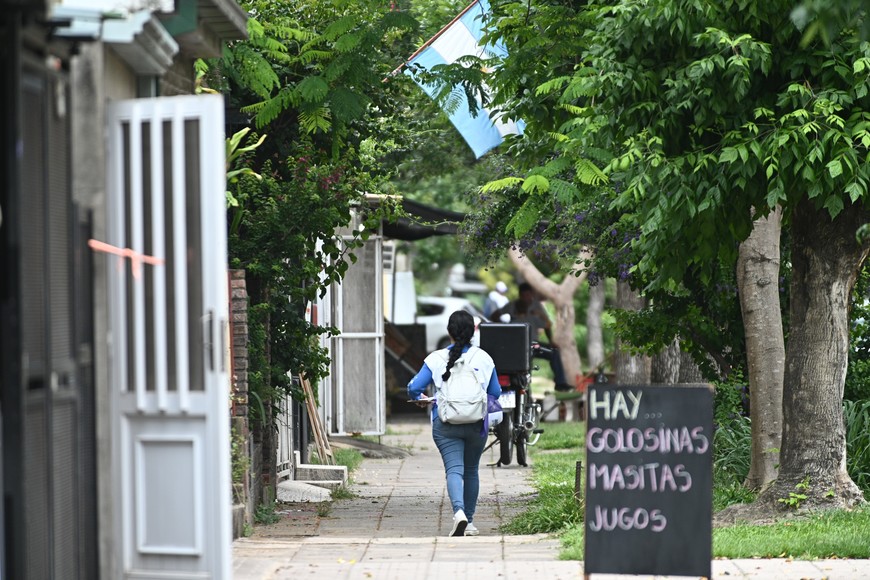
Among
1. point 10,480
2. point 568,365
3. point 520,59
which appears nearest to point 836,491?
point 520,59

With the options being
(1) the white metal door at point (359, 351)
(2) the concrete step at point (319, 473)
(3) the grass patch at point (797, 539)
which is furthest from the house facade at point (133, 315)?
(1) the white metal door at point (359, 351)

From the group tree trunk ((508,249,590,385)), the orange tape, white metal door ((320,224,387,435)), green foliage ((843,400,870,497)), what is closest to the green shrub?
green foliage ((843,400,870,497))

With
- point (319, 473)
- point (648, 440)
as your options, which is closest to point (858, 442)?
point (648, 440)

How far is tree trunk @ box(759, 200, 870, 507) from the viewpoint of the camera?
31.5 feet

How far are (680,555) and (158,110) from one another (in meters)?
3.43

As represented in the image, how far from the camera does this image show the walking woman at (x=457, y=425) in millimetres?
9750

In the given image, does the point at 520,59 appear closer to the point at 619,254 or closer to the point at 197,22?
the point at 619,254

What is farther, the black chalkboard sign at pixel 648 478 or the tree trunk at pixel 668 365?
the tree trunk at pixel 668 365

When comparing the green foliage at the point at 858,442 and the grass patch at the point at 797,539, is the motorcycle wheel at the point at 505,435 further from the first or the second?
the grass patch at the point at 797,539

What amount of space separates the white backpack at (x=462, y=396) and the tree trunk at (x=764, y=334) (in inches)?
103

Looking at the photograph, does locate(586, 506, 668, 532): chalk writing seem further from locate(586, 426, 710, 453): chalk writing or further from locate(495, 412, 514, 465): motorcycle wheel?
locate(495, 412, 514, 465): motorcycle wheel

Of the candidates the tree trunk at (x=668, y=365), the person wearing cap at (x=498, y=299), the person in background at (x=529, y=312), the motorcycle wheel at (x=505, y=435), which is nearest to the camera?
the motorcycle wheel at (x=505, y=435)

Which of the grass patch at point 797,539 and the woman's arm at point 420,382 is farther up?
the woman's arm at point 420,382

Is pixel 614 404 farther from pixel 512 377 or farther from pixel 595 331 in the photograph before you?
pixel 595 331
